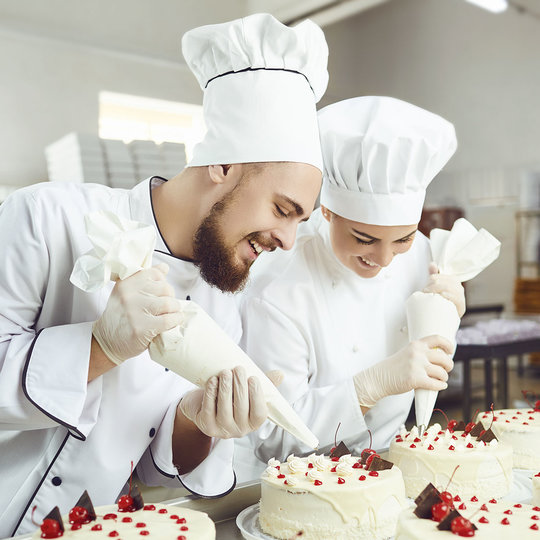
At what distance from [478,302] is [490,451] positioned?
712cm

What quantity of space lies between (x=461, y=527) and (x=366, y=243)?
0.79 m

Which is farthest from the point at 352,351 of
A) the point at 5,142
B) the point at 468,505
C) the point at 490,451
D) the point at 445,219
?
the point at 445,219

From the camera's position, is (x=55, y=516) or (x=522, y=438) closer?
(x=55, y=516)

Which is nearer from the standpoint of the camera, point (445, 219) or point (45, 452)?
point (45, 452)

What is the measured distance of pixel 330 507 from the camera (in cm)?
115

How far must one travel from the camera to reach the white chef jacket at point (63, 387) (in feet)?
3.61

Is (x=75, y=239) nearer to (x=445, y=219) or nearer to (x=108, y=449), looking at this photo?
(x=108, y=449)

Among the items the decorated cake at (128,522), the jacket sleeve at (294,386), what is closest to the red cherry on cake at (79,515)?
the decorated cake at (128,522)

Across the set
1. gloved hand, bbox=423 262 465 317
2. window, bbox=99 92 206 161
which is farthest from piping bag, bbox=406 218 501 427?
window, bbox=99 92 206 161

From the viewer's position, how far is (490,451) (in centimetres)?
143

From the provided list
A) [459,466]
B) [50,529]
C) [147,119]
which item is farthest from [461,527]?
[147,119]

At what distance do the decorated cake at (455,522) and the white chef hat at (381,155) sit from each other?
0.74 meters

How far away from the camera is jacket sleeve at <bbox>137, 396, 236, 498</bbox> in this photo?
4.09 feet

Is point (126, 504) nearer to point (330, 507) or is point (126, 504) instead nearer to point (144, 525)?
point (144, 525)
